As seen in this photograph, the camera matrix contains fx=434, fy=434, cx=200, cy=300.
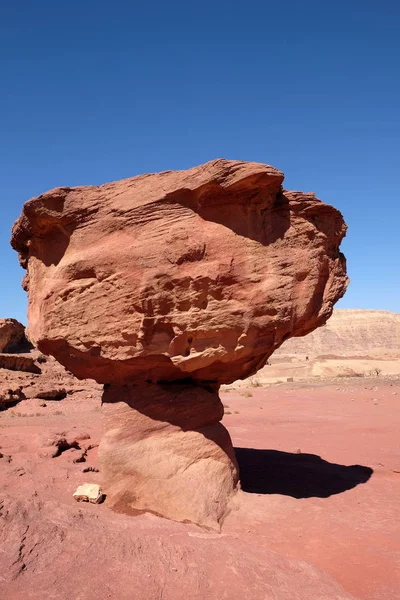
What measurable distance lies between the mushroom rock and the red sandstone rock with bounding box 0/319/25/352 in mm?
19728

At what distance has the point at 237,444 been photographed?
12000mm

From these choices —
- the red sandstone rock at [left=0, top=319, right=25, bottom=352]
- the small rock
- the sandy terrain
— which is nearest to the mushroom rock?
the small rock

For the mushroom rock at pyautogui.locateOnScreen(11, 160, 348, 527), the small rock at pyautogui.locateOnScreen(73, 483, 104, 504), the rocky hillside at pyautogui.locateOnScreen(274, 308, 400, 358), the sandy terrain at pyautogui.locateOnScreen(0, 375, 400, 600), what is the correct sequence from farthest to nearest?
the rocky hillside at pyautogui.locateOnScreen(274, 308, 400, 358), the mushroom rock at pyautogui.locateOnScreen(11, 160, 348, 527), the small rock at pyautogui.locateOnScreen(73, 483, 104, 504), the sandy terrain at pyautogui.locateOnScreen(0, 375, 400, 600)

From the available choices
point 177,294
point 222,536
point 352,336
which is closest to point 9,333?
point 177,294

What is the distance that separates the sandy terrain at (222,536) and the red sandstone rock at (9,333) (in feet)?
50.8

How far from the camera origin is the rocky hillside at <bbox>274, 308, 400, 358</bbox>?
236 feet

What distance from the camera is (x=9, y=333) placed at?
2539 centimetres

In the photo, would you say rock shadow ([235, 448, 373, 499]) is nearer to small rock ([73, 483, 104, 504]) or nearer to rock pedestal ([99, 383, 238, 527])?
rock pedestal ([99, 383, 238, 527])

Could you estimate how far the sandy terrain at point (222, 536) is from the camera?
4223 mm

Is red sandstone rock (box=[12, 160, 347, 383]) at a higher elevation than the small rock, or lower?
higher

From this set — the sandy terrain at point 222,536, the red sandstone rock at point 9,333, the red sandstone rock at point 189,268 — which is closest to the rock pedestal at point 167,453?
the sandy terrain at point 222,536

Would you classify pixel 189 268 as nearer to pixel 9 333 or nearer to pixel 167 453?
pixel 167 453

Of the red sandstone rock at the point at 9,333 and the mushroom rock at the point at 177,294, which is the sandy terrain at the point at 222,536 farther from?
the red sandstone rock at the point at 9,333

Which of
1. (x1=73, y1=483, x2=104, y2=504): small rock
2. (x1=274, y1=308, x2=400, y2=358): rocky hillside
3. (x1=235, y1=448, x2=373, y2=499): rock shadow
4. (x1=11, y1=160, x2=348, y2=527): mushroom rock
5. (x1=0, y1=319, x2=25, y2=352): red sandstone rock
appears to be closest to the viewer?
(x1=73, y1=483, x2=104, y2=504): small rock
